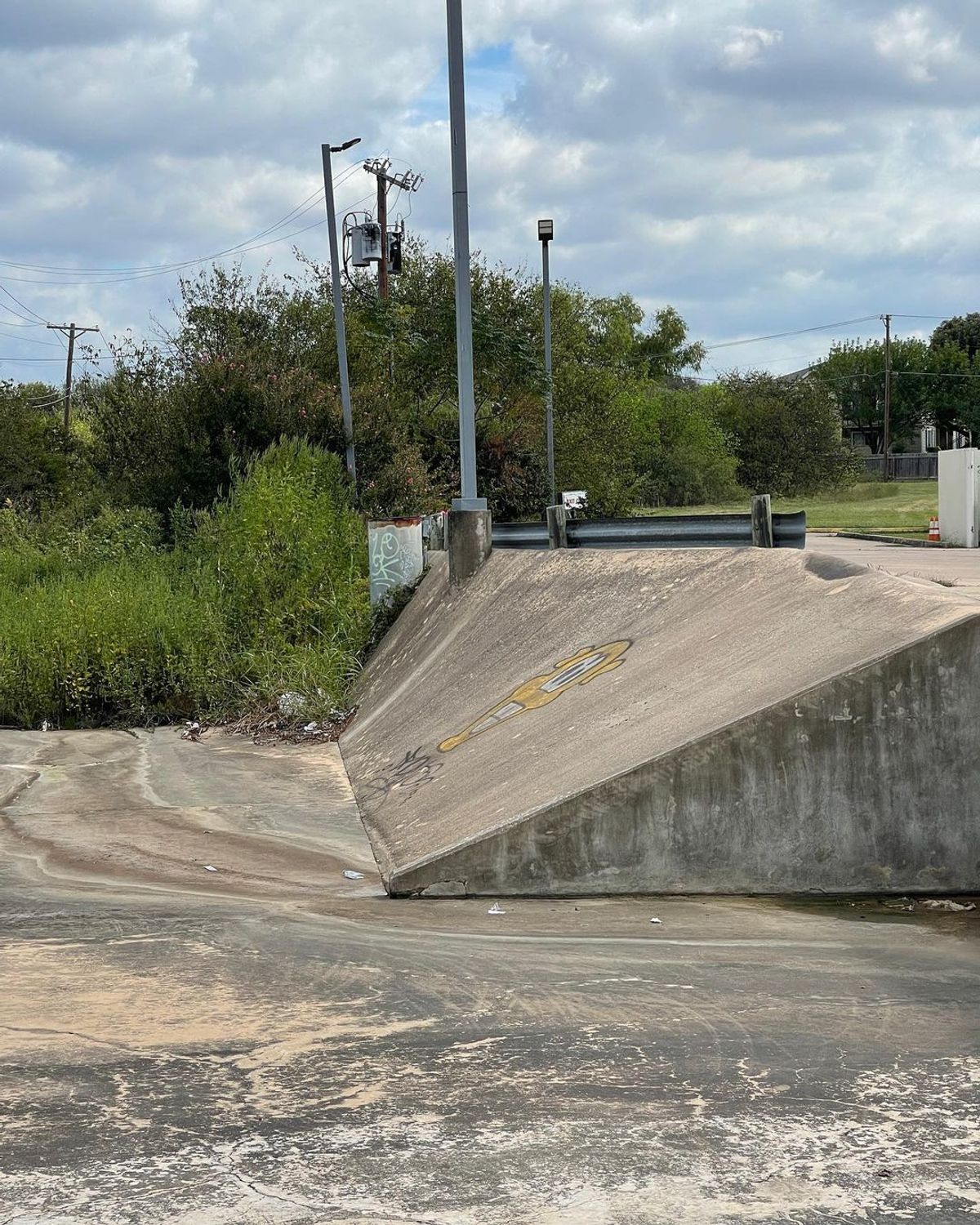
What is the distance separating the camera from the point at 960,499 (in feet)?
97.3

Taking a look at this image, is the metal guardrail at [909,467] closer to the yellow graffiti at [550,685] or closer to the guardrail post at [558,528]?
the guardrail post at [558,528]

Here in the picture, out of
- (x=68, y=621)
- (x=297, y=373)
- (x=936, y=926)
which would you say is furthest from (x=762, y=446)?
(x=936, y=926)

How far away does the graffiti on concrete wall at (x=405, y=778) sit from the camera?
32.9 ft

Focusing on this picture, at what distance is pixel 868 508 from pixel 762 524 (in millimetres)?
45627

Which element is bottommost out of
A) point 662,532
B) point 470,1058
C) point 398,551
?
point 470,1058

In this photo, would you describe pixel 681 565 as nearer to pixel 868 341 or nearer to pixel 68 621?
pixel 68 621

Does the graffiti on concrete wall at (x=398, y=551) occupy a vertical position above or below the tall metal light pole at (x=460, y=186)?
below

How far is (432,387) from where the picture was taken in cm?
3716

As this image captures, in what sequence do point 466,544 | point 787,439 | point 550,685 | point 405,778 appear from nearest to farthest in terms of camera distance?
1. point 405,778
2. point 550,685
3. point 466,544
4. point 787,439

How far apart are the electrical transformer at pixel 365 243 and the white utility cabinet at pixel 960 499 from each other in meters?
14.1

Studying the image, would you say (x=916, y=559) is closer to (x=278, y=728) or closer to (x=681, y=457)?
(x=278, y=728)

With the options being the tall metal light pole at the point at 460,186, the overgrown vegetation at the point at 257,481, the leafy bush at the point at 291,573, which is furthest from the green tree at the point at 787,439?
the tall metal light pole at the point at 460,186

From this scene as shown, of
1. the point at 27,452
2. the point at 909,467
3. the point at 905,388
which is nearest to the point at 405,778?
the point at 27,452

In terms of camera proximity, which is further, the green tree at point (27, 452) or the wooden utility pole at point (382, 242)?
the green tree at point (27, 452)
